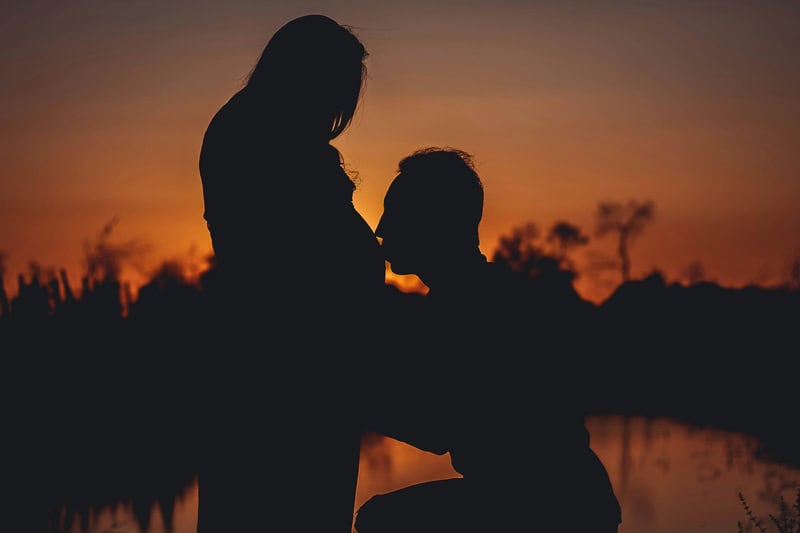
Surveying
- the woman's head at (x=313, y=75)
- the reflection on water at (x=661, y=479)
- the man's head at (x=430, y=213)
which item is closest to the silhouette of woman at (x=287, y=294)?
the woman's head at (x=313, y=75)

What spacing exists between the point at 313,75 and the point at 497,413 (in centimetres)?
119

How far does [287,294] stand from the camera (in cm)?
268

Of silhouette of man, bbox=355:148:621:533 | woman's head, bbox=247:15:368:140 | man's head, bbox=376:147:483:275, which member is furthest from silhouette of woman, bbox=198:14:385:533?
silhouette of man, bbox=355:148:621:533

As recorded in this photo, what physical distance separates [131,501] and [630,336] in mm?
19202

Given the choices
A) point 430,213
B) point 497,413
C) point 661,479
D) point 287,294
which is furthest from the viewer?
point 661,479

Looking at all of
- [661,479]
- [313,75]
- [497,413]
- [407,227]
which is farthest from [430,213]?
[661,479]

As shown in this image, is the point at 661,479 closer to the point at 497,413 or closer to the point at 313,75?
the point at 313,75

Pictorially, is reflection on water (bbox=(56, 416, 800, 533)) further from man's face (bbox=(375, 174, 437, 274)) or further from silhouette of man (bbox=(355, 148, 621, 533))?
man's face (bbox=(375, 174, 437, 274))

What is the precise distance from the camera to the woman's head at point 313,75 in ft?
9.05

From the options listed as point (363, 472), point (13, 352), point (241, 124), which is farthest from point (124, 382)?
point (241, 124)

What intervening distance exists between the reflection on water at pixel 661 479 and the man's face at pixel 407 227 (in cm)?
1305

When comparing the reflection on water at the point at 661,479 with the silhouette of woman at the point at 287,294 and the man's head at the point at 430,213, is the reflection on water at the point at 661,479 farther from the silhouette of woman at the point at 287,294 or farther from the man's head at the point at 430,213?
the man's head at the point at 430,213

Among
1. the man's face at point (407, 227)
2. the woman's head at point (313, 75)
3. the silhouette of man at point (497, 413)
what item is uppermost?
the woman's head at point (313, 75)

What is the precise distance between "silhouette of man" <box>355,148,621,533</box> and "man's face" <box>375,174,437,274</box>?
87 mm
